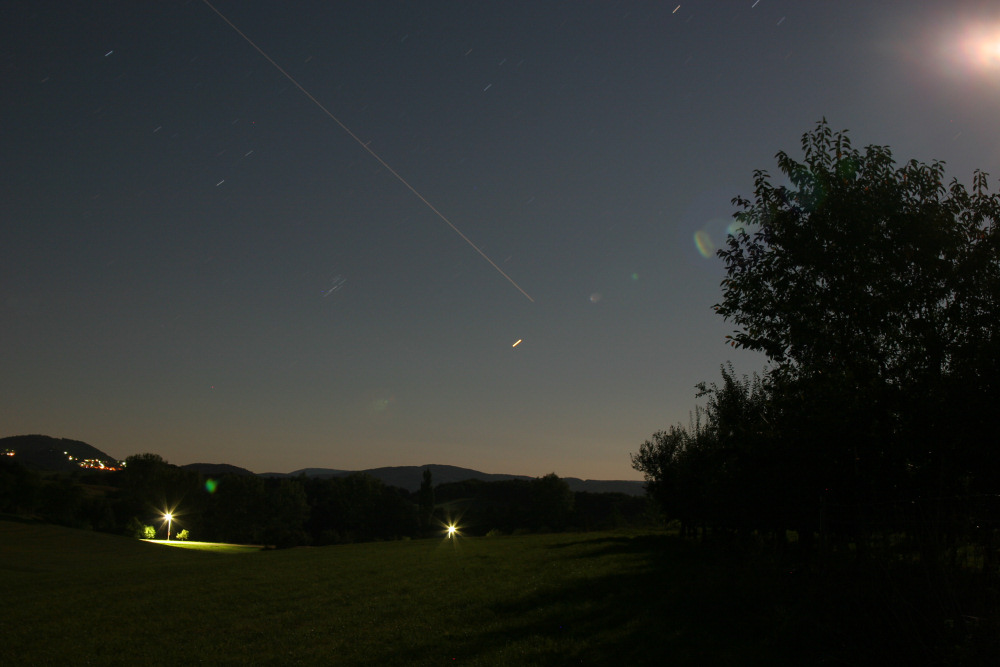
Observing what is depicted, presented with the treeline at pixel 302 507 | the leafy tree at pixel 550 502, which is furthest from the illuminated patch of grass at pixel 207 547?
the leafy tree at pixel 550 502

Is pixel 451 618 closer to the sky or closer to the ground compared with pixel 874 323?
closer to the ground

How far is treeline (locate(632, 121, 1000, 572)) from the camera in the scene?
14477 mm

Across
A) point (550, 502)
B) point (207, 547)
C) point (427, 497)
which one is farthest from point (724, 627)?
point (427, 497)

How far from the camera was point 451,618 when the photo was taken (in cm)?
1675

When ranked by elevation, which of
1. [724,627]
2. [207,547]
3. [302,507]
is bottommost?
[207,547]

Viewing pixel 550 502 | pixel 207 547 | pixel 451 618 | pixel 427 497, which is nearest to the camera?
pixel 451 618

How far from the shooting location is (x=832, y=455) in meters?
15.6

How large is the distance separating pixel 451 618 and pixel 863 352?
14.0 m

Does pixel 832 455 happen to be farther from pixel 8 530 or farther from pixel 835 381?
pixel 8 530

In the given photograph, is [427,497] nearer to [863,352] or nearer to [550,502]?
[550,502]

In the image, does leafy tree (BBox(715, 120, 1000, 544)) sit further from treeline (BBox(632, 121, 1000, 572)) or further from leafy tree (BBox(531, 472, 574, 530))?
leafy tree (BBox(531, 472, 574, 530))

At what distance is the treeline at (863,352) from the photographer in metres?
14.5

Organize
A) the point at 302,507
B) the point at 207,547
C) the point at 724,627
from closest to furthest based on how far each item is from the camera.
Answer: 1. the point at 724,627
2. the point at 207,547
3. the point at 302,507

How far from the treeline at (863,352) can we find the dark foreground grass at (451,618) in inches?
88.7
